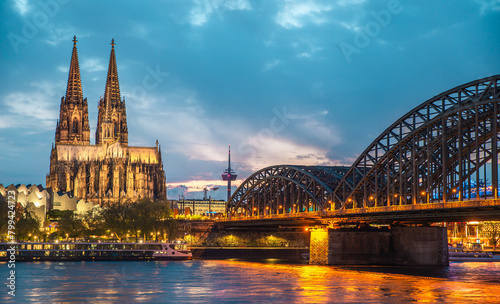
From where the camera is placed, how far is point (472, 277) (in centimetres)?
7775

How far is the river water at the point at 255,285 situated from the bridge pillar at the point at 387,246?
4.76 meters

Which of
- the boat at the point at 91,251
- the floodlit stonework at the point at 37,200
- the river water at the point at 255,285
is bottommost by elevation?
the river water at the point at 255,285

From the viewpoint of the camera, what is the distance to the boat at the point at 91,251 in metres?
112

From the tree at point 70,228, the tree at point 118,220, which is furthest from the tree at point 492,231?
the tree at point 70,228

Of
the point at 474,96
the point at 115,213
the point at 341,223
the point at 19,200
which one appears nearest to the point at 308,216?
the point at 341,223

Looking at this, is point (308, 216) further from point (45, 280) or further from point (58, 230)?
point (58, 230)

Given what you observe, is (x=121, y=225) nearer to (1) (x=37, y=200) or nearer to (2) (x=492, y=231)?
(1) (x=37, y=200)

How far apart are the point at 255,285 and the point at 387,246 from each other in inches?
1344

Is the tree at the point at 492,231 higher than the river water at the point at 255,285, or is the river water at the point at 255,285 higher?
the tree at the point at 492,231

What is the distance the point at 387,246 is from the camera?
319 feet

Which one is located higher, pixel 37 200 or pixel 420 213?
pixel 37 200

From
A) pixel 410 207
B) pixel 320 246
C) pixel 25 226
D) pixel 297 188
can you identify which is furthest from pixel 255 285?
pixel 25 226

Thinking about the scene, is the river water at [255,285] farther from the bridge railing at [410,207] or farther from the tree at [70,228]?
the tree at [70,228]

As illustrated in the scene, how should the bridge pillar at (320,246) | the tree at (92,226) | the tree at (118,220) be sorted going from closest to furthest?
1. the bridge pillar at (320,246)
2. the tree at (118,220)
3. the tree at (92,226)
